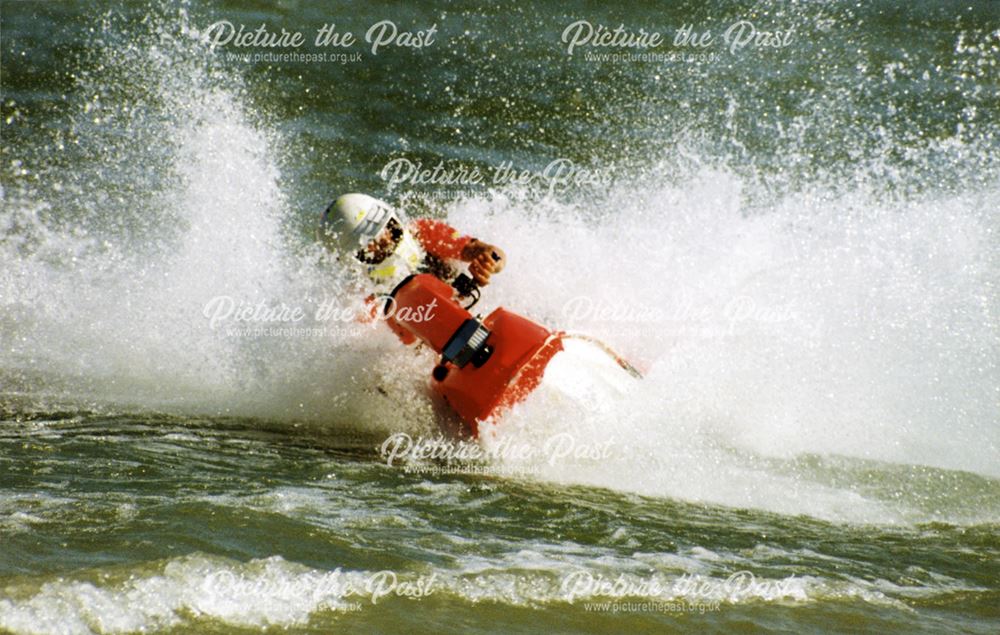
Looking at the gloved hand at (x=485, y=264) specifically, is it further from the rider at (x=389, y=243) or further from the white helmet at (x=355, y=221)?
the white helmet at (x=355, y=221)

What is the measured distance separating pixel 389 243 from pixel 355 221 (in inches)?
9.8

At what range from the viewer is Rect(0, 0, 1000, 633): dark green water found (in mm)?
3994

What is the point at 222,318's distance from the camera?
767cm

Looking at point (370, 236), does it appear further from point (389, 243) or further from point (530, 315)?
point (530, 315)

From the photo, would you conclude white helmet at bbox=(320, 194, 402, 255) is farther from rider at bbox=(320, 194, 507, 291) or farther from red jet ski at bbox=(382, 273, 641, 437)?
red jet ski at bbox=(382, 273, 641, 437)

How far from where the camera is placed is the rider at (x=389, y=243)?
6188 millimetres

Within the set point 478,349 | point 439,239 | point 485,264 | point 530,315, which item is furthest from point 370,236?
point 530,315

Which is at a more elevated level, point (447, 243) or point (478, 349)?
point (447, 243)

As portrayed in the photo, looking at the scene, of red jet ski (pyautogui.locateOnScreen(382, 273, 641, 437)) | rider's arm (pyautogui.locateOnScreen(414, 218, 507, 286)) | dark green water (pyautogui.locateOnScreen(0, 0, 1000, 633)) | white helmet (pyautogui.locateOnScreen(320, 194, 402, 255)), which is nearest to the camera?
dark green water (pyautogui.locateOnScreen(0, 0, 1000, 633))

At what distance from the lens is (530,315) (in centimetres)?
759

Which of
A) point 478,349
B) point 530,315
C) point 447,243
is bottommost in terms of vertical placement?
point 478,349

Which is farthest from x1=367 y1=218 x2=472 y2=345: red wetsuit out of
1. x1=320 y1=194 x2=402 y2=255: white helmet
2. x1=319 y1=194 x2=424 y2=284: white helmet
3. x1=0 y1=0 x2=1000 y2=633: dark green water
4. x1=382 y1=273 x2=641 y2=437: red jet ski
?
x1=0 y1=0 x2=1000 y2=633: dark green water

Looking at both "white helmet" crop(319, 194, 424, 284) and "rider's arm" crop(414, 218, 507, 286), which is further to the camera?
"rider's arm" crop(414, 218, 507, 286)

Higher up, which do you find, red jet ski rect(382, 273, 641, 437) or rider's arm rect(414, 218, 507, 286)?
rider's arm rect(414, 218, 507, 286)
